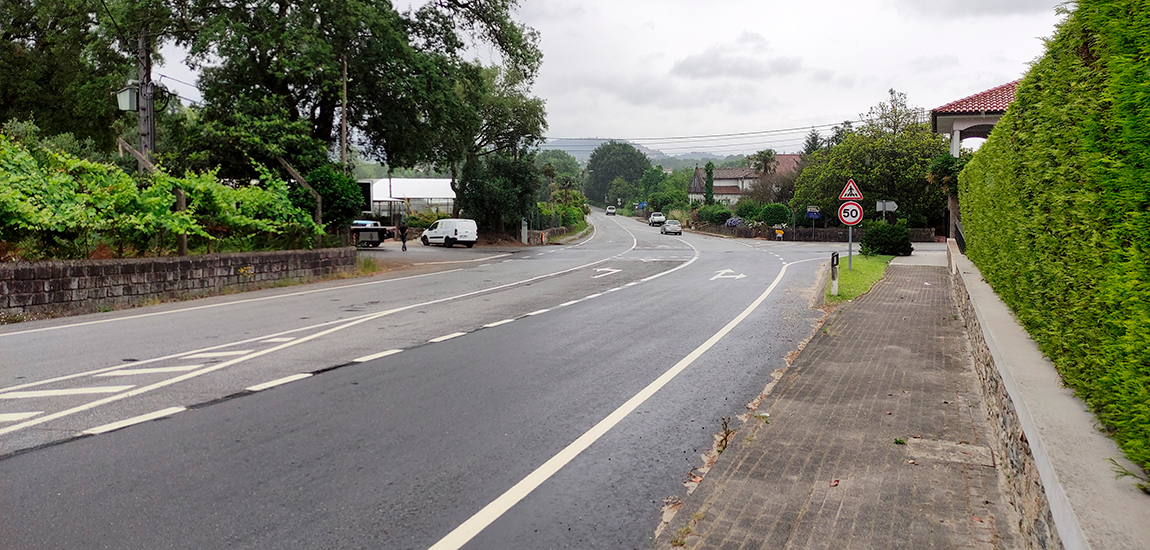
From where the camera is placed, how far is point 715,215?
7319cm

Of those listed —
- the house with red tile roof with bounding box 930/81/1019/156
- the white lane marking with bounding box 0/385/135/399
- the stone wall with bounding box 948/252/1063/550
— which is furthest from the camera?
the house with red tile roof with bounding box 930/81/1019/156

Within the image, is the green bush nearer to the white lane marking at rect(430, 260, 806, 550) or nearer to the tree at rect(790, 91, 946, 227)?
the tree at rect(790, 91, 946, 227)

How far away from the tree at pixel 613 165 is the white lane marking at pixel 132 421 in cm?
16820

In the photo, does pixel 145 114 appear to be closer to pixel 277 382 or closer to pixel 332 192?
pixel 332 192

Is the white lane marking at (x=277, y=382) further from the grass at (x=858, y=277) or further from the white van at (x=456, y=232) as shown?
the white van at (x=456, y=232)

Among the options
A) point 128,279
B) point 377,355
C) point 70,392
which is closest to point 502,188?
point 128,279

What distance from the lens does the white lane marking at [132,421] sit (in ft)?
18.8

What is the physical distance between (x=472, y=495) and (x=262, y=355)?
5310mm

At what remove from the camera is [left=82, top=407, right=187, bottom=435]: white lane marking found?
18.8 ft

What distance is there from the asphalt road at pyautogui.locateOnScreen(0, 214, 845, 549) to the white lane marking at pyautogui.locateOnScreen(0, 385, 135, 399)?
1.5 inches

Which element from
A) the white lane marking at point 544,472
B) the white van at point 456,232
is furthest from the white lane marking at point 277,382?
the white van at point 456,232

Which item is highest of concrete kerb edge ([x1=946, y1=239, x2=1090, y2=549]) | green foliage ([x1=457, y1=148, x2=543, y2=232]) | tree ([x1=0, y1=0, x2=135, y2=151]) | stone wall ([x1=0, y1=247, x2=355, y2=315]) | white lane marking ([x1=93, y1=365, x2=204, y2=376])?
tree ([x1=0, y1=0, x2=135, y2=151])

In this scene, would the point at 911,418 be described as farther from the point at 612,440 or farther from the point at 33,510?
the point at 33,510

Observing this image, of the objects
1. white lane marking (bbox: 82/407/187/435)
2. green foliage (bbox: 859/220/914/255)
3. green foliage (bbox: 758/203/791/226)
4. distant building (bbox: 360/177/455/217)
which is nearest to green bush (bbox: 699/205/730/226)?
green foliage (bbox: 758/203/791/226)
